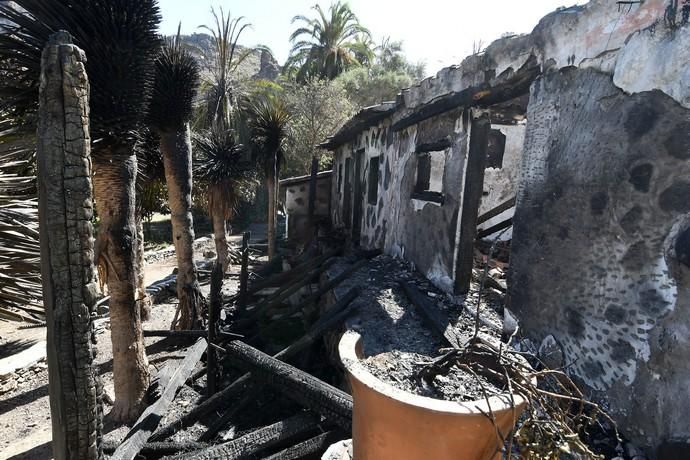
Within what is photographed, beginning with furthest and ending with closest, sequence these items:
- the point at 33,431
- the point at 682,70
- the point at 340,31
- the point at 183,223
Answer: the point at 340,31, the point at 183,223, the point at 33,431, the point at 682,70

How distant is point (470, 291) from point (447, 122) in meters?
2.33

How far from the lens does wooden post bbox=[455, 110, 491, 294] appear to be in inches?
173

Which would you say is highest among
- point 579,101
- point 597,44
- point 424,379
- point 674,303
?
point 597,44

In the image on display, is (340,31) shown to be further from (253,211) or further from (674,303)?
(674,303)

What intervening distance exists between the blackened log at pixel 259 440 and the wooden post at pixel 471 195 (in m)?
2.48

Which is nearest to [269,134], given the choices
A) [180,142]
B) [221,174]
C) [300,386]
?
[221,174]

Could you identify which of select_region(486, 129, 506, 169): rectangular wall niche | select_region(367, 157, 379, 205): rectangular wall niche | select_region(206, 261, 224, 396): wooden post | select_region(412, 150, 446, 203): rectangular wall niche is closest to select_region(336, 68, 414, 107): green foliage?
select_region(367, 157, 379, 205): rectangular wall niche

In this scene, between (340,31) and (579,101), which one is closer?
(579,101)

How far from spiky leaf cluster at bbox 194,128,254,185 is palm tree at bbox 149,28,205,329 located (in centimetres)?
351

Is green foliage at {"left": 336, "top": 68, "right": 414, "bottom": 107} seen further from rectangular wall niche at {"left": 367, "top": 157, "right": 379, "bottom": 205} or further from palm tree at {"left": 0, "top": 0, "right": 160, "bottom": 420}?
palm tree at {"left": 0, "top": 0, "right": 160, "bottom": 420}

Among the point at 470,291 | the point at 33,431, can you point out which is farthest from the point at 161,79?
the point at 470,291

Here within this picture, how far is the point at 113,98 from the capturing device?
360 centimetres

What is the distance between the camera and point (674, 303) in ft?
7.21

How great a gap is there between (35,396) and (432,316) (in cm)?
608
